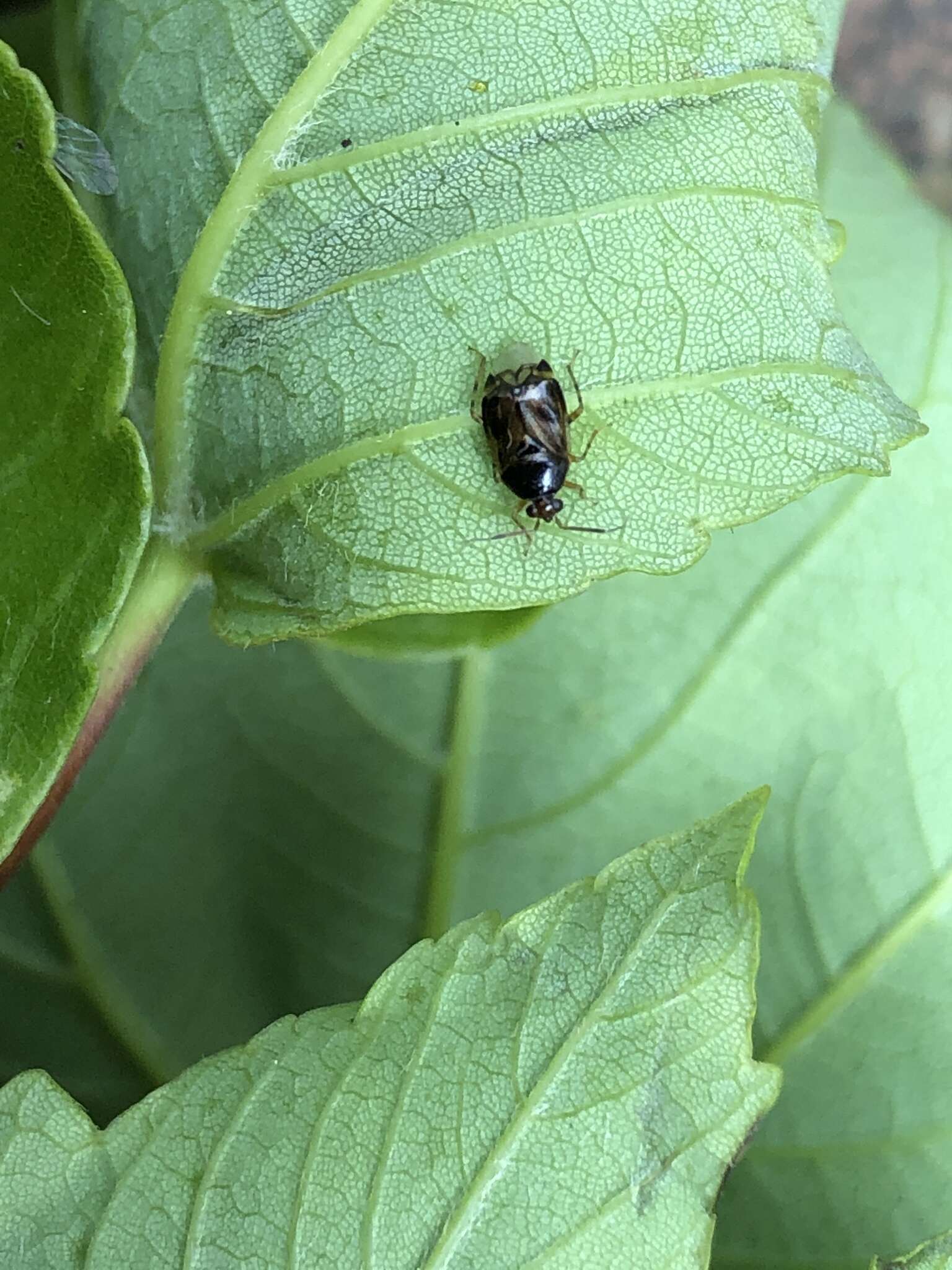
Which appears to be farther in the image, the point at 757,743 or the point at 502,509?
the point at 757,743

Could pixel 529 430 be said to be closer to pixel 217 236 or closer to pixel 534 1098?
pixel 217 236

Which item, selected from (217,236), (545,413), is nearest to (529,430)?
(545,413)

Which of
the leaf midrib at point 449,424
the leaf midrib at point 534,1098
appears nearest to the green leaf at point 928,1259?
the leaf midrib at point 534,1098

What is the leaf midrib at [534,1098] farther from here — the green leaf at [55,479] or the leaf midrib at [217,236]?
the leaf midrib at [217,236]

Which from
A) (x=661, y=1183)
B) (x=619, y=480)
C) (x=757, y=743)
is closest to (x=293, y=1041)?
(x=661, y=1183)

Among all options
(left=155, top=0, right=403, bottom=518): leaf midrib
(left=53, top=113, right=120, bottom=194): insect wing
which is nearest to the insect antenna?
(left=155, top=0, right=403, bottom=518): leaf midrib

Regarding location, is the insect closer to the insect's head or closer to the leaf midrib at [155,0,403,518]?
the insect's head

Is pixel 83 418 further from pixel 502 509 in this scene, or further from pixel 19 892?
pixel 19 892
